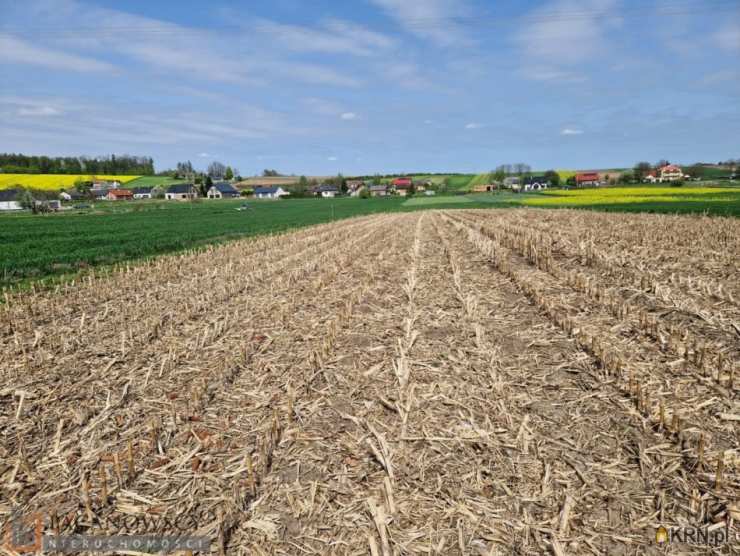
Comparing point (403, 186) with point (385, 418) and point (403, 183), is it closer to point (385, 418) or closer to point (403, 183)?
point (403, 183)

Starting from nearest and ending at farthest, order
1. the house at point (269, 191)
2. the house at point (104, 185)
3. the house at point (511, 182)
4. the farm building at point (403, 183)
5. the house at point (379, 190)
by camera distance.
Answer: the house at point (104, 185), the house at point (511, 182), the house at point (379, 190), the house at point (269, 191), the farm building at point (403, 183)

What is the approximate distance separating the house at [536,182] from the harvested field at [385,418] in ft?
484

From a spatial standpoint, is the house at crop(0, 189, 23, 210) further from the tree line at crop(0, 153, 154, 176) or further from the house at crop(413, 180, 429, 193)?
the house at crop(413, 180, 429, 193)

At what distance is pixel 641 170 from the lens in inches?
4508

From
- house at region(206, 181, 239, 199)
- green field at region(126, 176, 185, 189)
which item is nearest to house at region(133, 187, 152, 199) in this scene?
green field at region(126, 176, 185, 189)

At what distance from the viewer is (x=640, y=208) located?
40.6m

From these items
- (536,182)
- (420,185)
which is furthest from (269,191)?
(536,182)

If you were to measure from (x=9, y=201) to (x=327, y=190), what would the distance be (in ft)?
318

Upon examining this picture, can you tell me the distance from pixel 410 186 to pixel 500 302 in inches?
6031

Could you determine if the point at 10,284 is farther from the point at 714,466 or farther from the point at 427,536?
the point at 714,466

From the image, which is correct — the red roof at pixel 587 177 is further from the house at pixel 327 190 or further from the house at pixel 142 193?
the house at pixel 142 193

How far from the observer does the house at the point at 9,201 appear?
80.7 meters

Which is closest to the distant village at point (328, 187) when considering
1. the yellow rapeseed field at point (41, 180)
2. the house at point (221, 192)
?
the house at point (221, 192)

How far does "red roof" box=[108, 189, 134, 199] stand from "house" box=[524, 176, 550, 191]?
128 meters
